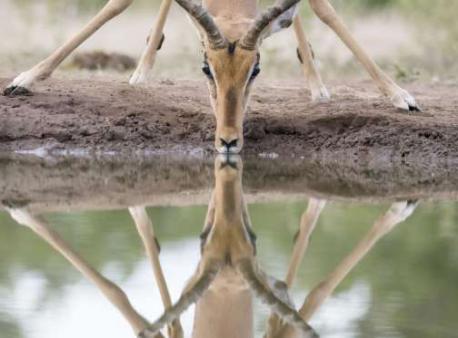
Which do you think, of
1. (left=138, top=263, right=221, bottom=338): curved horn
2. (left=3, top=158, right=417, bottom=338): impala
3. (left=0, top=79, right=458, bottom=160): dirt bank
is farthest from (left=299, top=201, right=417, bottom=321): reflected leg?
(left=0, top=79, right=458, bottom=160): dirt bank

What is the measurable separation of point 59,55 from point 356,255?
4881 millimetres

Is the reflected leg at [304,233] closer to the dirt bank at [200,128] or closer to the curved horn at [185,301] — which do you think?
the curved horn at [185,301]

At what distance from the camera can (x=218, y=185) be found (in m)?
9.23

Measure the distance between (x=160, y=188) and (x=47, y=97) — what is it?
263 cm

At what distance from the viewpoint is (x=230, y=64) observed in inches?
387

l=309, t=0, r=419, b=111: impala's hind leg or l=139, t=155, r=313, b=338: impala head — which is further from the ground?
l=309, t=0, r=419, b=111: impala's hind leg

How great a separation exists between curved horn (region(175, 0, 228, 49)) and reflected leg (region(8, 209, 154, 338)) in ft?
7.17

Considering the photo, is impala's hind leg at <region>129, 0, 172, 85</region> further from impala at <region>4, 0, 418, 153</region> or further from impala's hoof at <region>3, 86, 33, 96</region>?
impala at <region>4, 0, 418, 153</region>

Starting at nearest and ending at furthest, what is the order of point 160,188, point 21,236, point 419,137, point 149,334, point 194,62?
1. point 149,334
2. point 21,236
3. point 160,188
4. point 419,137
5. point 194,62

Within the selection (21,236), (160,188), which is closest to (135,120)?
(160,188)

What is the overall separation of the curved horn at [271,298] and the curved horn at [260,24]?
10.4ft

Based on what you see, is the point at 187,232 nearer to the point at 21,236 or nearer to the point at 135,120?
the point at 21,236

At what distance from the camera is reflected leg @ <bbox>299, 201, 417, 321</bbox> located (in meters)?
6.19

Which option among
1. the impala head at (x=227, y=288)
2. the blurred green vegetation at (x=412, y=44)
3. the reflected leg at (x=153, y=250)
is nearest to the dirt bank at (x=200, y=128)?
the reflected leg at (x=153, y=250)
